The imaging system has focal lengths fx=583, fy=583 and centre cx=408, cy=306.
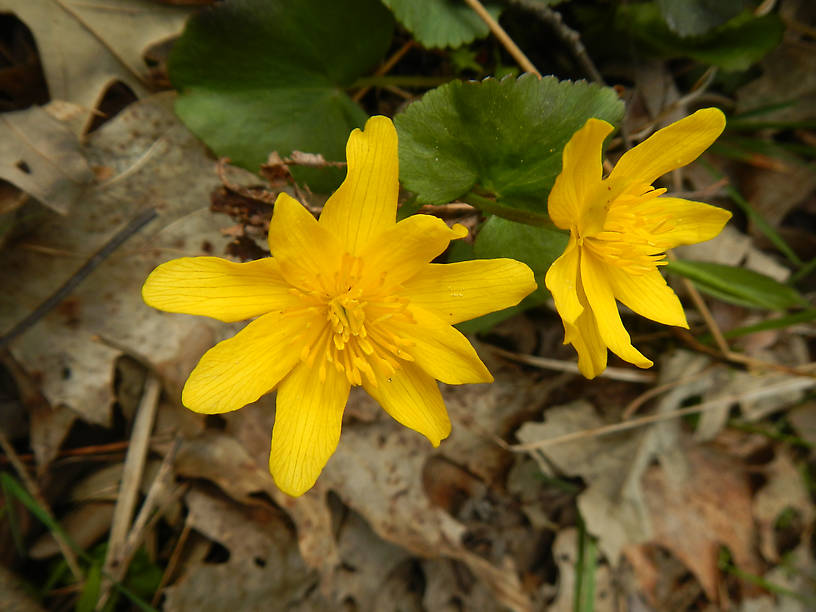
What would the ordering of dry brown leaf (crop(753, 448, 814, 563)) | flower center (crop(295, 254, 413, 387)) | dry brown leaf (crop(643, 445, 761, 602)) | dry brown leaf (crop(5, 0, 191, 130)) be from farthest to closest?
dry brown leaf (crop(753, 448, 814, 563)) → dry brown leaf (crop(643, 445, 761, 602)) → dry brown leaf (crop(5, 0, 191, 130)) → flower center (crop(295, 254, 413, 387))

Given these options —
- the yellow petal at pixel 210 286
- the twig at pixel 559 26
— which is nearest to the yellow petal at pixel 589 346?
the yellow petal at pixel 210 286

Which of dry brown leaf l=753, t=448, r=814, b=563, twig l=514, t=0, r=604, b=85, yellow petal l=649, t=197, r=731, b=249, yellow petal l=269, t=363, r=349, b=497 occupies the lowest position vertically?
dry brown leaf l=753, t=448, r=814, b=563

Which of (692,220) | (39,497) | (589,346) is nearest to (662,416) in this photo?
(692,220)

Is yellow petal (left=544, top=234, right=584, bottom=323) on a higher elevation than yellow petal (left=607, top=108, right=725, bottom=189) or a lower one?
lower

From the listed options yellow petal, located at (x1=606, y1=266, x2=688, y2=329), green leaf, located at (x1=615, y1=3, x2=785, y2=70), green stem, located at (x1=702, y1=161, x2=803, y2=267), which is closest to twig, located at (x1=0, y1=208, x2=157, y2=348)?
yellow petal, located at (x1=606, y1=266, x2=688, y2=329)

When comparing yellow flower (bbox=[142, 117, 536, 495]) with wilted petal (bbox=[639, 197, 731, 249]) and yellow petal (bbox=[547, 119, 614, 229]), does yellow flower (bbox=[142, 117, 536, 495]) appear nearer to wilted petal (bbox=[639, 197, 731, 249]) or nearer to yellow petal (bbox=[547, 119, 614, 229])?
yellow petal (bbox=[547, 119, 614, 229])

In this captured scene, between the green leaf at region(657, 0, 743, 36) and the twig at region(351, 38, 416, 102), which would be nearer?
the green leaf at region(657, 0, 743, 36)

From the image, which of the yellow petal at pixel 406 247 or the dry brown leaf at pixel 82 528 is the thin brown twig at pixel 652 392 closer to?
the yellow petal at pixel 406 247

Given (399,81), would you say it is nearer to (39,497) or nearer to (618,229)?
(618,229)
